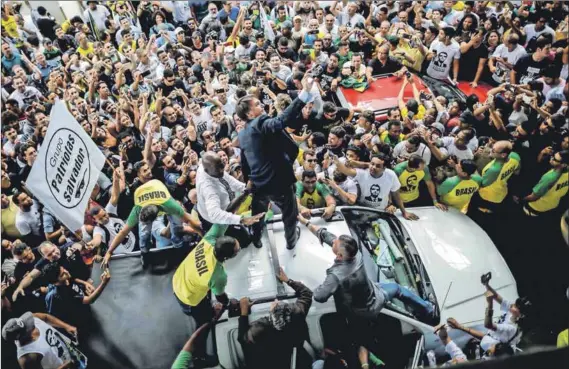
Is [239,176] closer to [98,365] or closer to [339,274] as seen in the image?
[339,274]

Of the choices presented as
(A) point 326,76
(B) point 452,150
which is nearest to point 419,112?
(B) point 452,150

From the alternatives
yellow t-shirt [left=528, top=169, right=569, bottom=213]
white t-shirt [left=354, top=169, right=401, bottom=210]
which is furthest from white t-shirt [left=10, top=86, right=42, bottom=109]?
yellow t-shirt [left=528, top=169, right=569, bottom=213]

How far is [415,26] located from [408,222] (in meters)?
4.33

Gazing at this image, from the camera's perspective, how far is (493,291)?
3721 millimetres

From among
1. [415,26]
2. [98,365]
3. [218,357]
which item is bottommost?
[98,365]

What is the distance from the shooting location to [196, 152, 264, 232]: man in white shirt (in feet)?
11.4

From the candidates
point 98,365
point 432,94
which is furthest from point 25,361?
point 432,94

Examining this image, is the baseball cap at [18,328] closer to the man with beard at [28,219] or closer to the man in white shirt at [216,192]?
the man in white shirt at [216,192]

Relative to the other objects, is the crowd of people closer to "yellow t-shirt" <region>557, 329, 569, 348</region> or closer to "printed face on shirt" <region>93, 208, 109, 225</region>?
"printed face on shirt" <region>93, 208, 109, 225</region>

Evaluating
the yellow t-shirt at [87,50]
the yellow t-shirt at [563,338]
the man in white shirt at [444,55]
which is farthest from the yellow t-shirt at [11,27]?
the yellow t-shirt at [563,338]

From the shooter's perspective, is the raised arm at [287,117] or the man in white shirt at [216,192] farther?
the man in white shirt at [216,192]

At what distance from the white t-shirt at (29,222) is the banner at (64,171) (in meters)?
1.18

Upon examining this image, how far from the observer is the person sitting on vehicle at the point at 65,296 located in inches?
139

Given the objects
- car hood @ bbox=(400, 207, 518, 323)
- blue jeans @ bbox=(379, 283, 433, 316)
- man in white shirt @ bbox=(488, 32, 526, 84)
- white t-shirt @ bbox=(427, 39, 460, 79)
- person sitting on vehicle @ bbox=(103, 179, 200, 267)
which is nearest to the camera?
blue jeans @ bbox=(379, 283, 433, 316)
